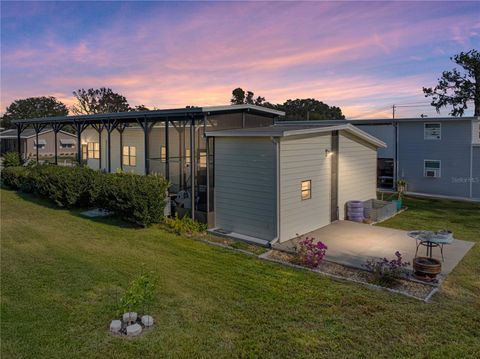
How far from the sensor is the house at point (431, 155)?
18.8 metres

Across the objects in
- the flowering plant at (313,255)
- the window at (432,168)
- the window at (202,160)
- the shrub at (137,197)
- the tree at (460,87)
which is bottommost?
the flowering plant at (313,255)

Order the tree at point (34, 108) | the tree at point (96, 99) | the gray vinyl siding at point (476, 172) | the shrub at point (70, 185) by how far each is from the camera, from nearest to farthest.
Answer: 1. the shrub at point (70, 185)
2. the gray vinyl siding at point (476, 172)
3. the tree at point (96, 99)
4. the tree at point (34, 108)

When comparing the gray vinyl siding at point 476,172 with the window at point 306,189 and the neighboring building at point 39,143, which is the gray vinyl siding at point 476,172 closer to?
the window at point 306,189

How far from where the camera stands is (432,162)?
2002 cm

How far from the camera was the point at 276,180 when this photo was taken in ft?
34.2

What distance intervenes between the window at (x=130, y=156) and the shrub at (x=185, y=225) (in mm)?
9120

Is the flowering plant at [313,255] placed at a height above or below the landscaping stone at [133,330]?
above

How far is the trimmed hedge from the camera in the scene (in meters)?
11.5

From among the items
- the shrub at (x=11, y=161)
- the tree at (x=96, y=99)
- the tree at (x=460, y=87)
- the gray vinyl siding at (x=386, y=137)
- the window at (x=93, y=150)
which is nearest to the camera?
the gray vinyl siding at (x=386, y=137)

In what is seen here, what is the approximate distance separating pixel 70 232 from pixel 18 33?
7097mm

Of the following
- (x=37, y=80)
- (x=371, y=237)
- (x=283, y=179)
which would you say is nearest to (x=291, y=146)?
(x=283, y=179)

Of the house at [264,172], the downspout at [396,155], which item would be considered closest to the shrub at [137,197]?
the house at [264,172]

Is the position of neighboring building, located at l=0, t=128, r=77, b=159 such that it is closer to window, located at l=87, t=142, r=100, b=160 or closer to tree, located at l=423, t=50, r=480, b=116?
window, located at l=87, t=142, r=100, b=160

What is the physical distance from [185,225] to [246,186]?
227 centimetres
